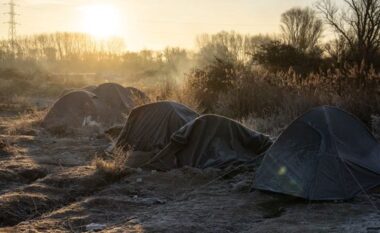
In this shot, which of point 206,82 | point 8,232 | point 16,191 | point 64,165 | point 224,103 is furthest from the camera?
point 206,82

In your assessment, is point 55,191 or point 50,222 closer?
point 50,222

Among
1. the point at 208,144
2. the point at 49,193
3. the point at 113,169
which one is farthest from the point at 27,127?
the point at 49,193

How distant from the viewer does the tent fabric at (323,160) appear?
8656 mm

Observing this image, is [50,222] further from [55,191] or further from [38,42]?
[38,42]

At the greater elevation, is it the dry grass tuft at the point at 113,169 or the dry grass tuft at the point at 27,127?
the dry grass tuft at the point at 113,169

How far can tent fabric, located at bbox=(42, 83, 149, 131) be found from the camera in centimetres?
2119

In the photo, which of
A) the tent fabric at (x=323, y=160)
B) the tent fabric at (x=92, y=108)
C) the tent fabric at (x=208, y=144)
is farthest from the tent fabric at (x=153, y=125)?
the tent fabric at (x=92, y=108)

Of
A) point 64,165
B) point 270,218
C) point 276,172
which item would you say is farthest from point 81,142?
point 270,218

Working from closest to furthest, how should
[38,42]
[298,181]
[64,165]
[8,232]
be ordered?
1. [8,232]
2. [298,181]
3. [64,165]
4. [38,42]

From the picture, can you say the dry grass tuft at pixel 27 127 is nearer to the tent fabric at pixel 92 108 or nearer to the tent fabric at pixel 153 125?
the tent fabric at pixel 92 108

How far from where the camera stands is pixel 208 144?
39.5 ft

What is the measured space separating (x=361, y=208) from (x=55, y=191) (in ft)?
17.9

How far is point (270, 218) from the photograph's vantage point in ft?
25.6

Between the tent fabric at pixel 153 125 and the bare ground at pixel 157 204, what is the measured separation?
7.40 feet
